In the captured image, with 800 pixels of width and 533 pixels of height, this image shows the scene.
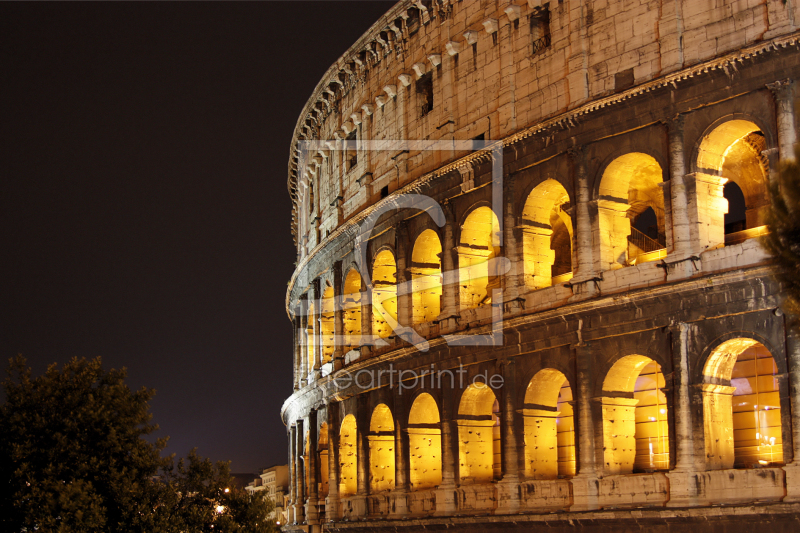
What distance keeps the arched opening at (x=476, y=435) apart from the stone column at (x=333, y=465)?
231 inches

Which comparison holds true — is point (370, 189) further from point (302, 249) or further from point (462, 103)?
point (302, 249)

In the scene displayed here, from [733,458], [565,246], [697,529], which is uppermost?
[565,246]

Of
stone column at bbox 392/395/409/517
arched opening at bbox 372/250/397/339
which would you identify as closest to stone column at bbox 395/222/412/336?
arched opening at bbox 372/250/397/339

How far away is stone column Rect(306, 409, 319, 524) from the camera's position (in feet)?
92.8

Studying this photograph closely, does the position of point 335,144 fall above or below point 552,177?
above

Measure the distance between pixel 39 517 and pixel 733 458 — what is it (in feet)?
36.4

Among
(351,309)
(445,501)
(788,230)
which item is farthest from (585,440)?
(351,309)

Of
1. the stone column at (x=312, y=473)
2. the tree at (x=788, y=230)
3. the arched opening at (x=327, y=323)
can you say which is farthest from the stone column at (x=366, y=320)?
the tree at (x=788, y=230)

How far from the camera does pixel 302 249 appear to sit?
3272cm

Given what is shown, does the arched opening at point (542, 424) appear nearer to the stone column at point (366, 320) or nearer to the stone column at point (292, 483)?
the stone column at point (366, 320)

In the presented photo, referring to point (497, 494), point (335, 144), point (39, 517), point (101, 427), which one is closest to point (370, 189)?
point (335, 144)

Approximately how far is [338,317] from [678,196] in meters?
12.1

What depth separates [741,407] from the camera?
58.7 ft

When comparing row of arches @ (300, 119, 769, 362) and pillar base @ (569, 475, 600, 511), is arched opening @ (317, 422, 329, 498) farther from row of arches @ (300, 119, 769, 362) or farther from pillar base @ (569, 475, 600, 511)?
pillar base @ (569, 475, 600, 511)
